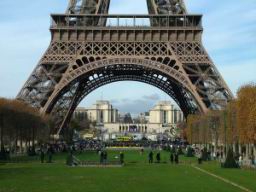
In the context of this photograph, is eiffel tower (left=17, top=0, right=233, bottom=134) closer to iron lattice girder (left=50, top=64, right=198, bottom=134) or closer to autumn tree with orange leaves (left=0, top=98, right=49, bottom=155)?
autumn tree with orange leaves (left=0, top=98, right=49, bottom=155)

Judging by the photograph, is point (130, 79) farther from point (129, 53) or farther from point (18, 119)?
point (18, 119)

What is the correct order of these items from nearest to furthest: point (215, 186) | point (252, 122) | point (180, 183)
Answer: point (215, 186) → point (180, 183) → point (252, 122)

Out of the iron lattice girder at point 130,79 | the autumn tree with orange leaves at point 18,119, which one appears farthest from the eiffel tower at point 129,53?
the iron lattice girder at point 130,79

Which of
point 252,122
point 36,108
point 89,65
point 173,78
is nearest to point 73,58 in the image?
point 89,65

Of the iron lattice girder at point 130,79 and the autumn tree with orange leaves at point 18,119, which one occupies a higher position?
the iron lattice girder at point 130,79

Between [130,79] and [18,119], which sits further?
[130,79]

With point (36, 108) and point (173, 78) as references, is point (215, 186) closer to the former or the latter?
point (173, 78)

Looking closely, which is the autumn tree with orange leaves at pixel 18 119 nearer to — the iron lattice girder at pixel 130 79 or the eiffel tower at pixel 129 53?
the eiffel tower at pixel 129 53

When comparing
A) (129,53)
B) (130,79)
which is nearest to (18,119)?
(129,53)

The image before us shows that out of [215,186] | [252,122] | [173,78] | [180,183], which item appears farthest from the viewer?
[173,78]
